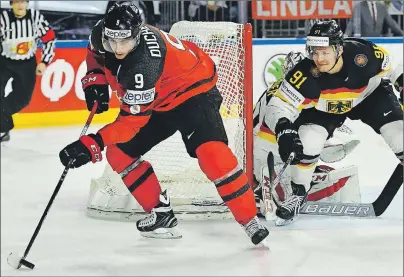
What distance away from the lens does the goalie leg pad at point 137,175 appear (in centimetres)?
279

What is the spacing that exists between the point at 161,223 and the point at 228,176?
0.33 metres

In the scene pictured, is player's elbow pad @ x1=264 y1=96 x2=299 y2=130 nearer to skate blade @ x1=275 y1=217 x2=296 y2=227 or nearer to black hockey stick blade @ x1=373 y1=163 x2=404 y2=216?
skate blade @ x1=275 y1=217 x2=296 y2=227

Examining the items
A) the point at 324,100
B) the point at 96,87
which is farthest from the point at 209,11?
the point at 96,87

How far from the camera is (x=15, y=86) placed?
15.8ft

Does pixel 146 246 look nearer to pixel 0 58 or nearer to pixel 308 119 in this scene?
pixel 308 119

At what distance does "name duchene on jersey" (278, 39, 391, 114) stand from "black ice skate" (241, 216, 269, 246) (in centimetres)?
47

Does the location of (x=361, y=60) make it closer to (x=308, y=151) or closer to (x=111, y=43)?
(x=308, y=151)

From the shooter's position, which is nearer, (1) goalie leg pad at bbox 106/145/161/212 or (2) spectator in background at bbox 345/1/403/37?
(1) goalie leg pad at bbox 106/145/161/212

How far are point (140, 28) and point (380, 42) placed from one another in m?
3.06

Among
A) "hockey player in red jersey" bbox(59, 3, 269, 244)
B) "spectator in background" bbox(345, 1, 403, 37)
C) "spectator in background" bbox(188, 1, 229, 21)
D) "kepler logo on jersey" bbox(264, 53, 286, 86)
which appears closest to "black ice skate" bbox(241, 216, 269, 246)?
"hockey player in red jersey" bbox(59, 3, 269, 244)

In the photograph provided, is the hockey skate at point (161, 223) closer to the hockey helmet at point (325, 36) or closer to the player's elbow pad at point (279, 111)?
the player's elbow pad at point (279, 111)

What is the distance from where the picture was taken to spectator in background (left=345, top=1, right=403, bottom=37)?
5.45 m

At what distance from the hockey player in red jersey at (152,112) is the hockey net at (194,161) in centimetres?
25

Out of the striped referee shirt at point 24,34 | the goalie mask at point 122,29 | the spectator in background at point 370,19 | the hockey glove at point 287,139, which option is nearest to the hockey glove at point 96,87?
the goalie mask at point 122,29
